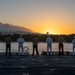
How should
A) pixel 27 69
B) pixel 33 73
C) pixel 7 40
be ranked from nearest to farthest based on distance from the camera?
pixel 33 73, pixel 27 69, pixel 7 40

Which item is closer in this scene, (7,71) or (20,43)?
(7,71)

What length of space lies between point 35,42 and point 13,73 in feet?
36.3

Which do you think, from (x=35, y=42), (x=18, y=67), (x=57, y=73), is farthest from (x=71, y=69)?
(x=35, y=42)

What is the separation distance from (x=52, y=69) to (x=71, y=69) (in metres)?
1.01

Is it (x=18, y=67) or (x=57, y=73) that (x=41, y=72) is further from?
(x=18, y=67)

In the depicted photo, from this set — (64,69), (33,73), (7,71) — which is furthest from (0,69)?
(64,69)

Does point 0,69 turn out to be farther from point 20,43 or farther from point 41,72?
point 20,43

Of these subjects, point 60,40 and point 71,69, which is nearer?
point 71,69

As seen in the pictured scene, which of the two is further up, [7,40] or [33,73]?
[7,40]

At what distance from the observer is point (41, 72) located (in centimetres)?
1725

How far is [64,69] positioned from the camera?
18359mm

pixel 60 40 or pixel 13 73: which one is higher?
pixel 60 40

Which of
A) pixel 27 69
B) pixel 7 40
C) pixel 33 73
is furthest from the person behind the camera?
pixel 7 40

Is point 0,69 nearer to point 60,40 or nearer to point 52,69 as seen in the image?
point 52,69
